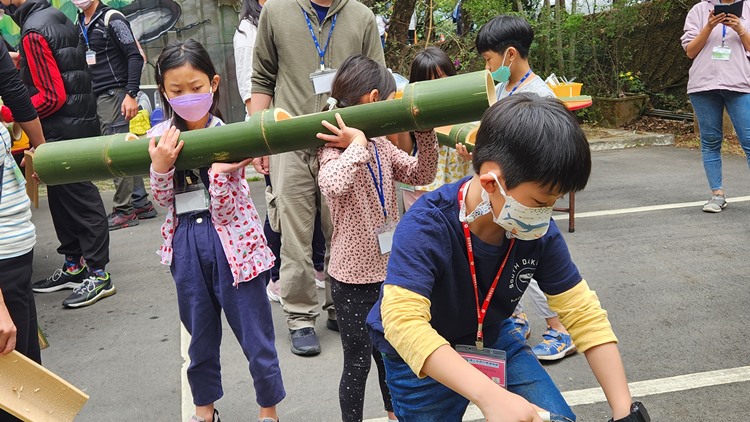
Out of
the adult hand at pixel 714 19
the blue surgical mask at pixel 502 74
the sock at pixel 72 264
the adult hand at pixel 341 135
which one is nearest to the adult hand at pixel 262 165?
the blue surgical mask at pixel 502 74

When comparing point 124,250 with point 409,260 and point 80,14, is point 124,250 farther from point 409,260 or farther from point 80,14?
point 409,260

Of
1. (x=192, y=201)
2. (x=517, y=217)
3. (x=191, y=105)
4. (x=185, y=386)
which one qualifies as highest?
(x=191, y=105)

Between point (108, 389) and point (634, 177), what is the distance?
5768 millimetres

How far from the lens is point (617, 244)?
534 centimetres

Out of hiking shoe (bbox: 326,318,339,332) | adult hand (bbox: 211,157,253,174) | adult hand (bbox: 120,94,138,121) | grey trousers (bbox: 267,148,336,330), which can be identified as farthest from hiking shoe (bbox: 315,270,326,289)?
adult hand (bbox: 120,94,138,121)

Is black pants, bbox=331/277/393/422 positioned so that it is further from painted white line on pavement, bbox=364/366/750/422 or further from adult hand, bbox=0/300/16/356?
adult hand, bbox=0/300/16/356

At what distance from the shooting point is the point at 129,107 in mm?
6199

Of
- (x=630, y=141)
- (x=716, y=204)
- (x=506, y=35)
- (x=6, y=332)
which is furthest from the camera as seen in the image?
(x=630, y=141)

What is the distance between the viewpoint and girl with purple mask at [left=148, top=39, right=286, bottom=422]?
9.06 ft

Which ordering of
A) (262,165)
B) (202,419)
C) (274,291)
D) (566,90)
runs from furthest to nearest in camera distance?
(566,90)
(274,291)
(262,165)
(202,419)

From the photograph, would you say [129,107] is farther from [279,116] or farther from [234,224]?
[279,116]

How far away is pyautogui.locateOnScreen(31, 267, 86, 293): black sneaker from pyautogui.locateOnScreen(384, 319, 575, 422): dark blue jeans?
373cm

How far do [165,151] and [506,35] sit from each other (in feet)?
6.89

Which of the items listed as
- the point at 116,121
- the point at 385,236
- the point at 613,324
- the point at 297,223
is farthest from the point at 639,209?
the point at 116,121
